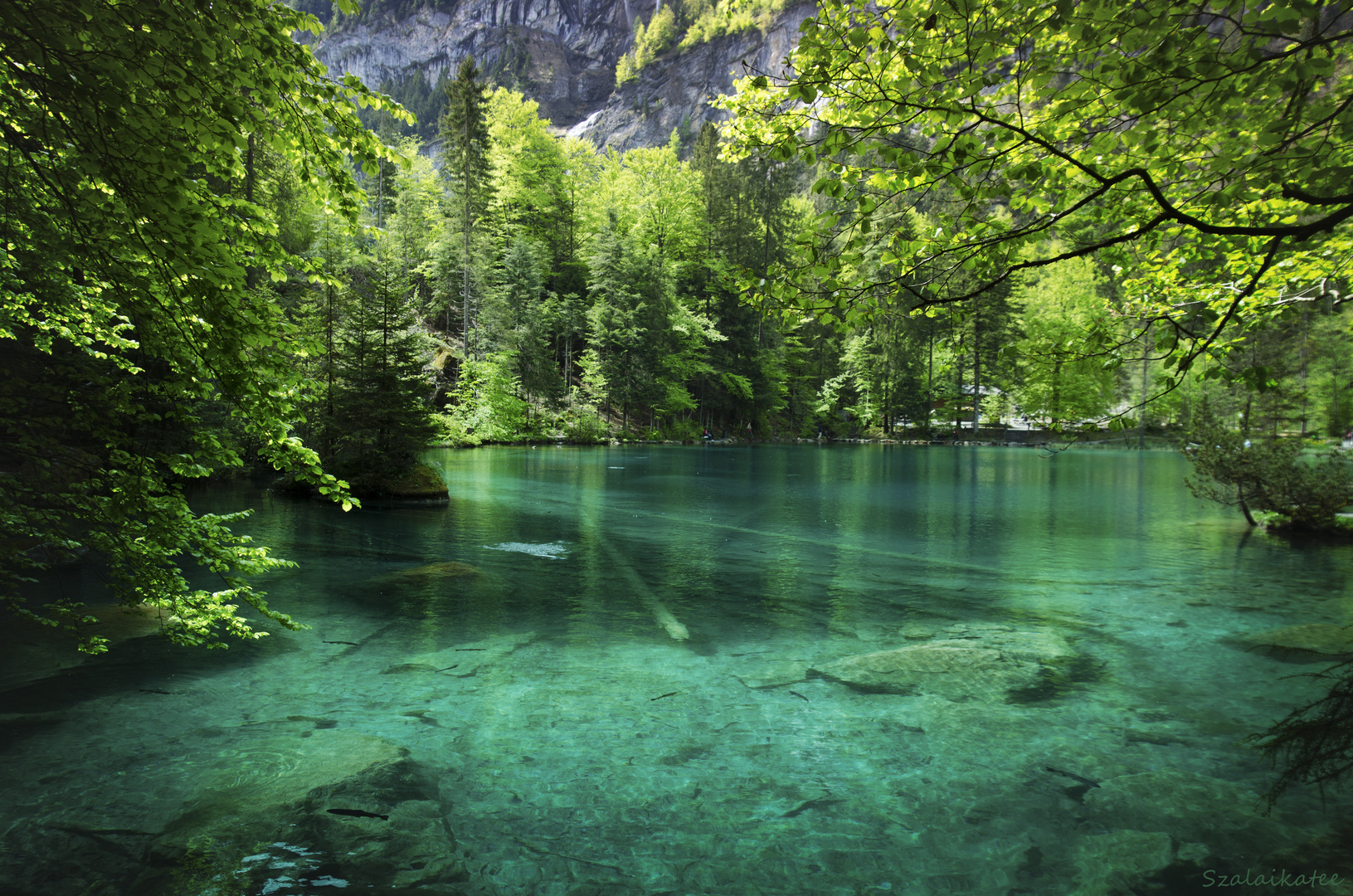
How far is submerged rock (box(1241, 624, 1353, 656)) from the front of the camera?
8.07 metres

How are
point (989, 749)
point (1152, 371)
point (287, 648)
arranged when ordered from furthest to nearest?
point (1152, 371)
point (287, 648)
point (989, 749)

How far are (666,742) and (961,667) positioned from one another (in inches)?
143

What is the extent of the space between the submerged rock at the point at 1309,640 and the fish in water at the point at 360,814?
971cm

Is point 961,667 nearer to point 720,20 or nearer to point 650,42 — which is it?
point 720,20

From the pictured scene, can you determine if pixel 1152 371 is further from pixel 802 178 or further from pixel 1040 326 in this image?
pixel 802 178

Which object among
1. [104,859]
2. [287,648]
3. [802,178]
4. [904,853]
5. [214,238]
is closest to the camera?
[214,238]

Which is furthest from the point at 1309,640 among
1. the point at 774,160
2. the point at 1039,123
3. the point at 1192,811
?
the point at 774,160

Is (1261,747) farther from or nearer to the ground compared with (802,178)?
nearer to the ground

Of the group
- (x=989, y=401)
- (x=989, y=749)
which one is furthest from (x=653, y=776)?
(x=989, y=401)

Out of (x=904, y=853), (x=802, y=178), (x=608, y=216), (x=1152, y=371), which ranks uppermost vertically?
(x=802, y=178)

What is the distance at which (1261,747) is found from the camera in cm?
579

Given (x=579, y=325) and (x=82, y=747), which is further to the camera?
(x=579, y=325)

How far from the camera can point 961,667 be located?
296 inches

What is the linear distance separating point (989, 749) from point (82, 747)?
724 centimetres
